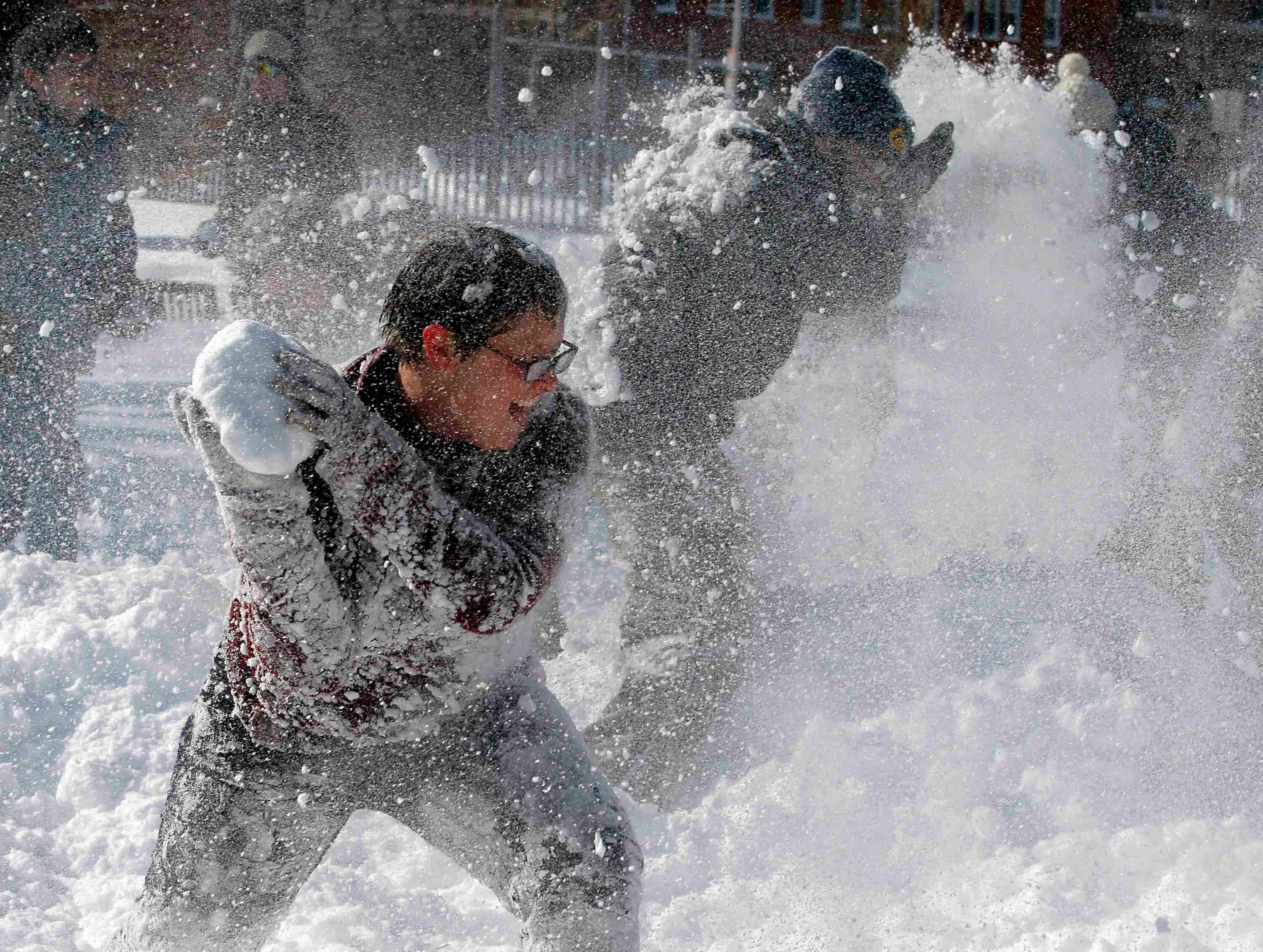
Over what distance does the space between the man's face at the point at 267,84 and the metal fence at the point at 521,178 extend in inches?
90.6

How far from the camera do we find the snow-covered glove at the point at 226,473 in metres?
1.28

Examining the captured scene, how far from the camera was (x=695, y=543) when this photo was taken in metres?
2.98

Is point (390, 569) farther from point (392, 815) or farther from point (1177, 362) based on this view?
point (1177, 362)

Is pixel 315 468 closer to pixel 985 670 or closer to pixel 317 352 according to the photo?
pixel 985 670

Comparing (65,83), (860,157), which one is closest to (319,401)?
(860,157)

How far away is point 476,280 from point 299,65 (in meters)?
3.96

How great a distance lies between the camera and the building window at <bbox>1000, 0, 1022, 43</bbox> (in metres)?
11.9

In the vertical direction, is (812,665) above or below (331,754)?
below

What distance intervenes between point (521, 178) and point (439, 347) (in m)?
7.20

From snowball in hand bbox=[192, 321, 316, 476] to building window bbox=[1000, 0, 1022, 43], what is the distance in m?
12.2

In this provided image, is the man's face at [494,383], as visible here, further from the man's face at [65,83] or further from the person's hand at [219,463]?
the man's face at [65,83]

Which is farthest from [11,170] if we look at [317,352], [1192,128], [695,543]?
[1192,128]

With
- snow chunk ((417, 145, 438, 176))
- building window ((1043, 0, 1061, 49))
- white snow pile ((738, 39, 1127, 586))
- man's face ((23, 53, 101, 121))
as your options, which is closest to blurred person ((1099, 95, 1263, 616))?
white snow pile ((738, 39, 1127, 586))

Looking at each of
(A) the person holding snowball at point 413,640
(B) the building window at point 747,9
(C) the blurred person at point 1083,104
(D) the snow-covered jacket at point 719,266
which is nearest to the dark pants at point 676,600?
(D) the snow-covered jacket at point 719,266
